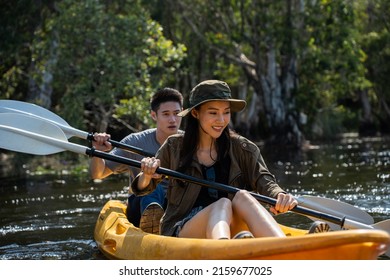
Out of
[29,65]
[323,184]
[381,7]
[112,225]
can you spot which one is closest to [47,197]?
[323,184]

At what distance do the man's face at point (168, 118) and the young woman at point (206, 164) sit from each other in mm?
1389

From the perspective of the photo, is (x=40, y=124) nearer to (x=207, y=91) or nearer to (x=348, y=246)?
(x=207, y=91)

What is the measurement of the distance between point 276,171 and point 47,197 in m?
4.95

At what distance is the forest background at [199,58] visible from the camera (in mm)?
17812

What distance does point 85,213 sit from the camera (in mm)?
10156

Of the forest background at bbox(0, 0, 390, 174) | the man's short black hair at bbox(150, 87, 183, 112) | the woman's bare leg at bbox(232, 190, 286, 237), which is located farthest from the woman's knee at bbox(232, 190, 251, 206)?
the forest background at bbox(0, 0, 390, 174)

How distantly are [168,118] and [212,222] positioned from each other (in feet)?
7.62

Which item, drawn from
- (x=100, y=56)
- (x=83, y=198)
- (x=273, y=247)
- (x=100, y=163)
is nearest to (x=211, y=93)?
(x=273, y=247)

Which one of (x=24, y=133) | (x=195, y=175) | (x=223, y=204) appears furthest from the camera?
(x=24, y=133)

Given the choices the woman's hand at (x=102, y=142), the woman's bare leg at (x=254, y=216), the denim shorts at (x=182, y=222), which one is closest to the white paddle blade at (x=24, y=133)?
the woman's hand at (x=102, y=142)

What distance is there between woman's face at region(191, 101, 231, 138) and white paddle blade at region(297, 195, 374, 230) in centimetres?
102

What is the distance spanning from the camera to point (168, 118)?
739 cm

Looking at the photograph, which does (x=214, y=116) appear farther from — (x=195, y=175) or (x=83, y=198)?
(x=83, y=198)

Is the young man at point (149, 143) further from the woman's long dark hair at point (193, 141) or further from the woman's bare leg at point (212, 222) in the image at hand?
the woman's bare leg at point (212, 222)
